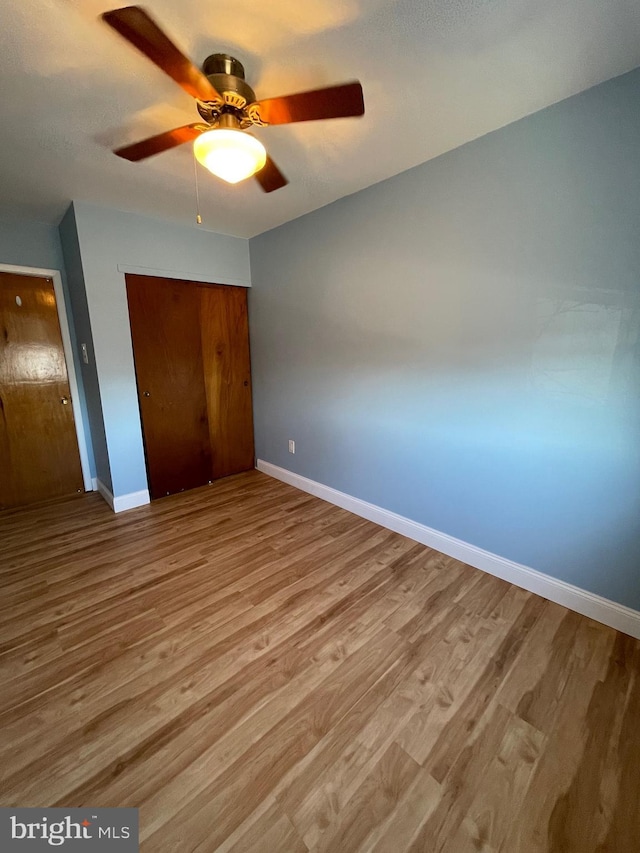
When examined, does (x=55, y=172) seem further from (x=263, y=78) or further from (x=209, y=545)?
(x=209, y=545)

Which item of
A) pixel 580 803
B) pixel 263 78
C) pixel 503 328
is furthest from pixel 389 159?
pixel 580 803

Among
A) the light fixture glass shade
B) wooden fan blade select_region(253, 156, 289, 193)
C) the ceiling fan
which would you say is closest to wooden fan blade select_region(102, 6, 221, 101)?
the ceiling fan

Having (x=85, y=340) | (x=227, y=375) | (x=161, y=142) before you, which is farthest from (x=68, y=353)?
(x=161, y=142)

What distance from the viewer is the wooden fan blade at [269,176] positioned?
162 centimetres

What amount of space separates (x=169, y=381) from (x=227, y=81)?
7.52 ft

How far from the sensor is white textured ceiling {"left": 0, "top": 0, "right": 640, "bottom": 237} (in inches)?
43.3

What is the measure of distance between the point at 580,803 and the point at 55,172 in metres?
3.71

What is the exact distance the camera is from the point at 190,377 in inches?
126

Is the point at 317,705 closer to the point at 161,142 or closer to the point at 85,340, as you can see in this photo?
the point at 161,142

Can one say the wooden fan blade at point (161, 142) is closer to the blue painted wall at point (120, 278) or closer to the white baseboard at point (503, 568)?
the blue painted wall at point (120, 278)

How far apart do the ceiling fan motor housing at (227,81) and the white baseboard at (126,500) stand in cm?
275

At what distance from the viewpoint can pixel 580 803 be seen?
103 cm

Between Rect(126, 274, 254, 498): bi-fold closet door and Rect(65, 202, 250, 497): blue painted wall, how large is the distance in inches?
3.5

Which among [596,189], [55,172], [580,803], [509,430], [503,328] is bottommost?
[580,803]
